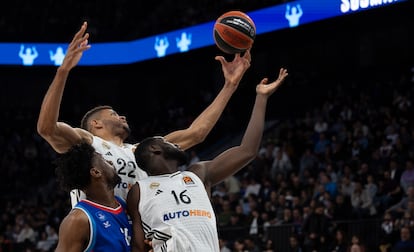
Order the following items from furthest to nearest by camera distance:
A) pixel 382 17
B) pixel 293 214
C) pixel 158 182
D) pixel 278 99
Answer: pixel 278 99 < pixel 382 17 < pixel 293 214 < pixel 158 182

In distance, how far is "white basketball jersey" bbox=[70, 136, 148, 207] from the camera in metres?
5.34

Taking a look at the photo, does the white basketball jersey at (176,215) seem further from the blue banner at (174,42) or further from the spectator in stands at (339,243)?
the blue banner at (174,42)

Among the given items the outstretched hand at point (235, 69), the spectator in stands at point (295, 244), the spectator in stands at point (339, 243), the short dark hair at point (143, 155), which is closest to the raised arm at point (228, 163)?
the short dark hair at point (143, 155)

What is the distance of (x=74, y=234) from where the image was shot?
182 inches

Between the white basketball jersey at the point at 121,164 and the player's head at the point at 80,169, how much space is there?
0.36 meters

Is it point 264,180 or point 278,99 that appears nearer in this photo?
point 264,180

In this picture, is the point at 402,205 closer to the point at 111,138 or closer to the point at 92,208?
the point at 111,138

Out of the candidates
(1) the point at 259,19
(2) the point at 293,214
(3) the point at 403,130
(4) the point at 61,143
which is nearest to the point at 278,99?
(1) the point at 259,19

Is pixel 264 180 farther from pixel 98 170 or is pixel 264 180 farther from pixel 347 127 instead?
pixel 98 170

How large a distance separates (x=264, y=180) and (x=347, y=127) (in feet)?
5.96

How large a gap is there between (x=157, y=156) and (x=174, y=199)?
31cm

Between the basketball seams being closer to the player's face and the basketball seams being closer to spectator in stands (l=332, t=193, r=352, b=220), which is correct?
the player's face

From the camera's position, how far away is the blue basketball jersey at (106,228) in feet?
15.4

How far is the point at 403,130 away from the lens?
14.0 metres
